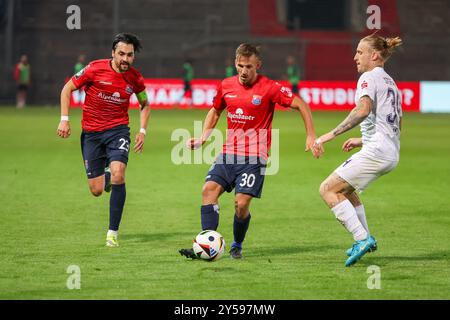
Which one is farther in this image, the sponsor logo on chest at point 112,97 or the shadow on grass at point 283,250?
the sponsor logo on chest at point 112,97

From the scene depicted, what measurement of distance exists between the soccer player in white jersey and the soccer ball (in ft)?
3.77

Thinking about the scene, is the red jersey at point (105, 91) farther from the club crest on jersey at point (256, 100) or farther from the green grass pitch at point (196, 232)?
the club crest on jersey at point (256, 100)

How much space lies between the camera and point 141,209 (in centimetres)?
1394

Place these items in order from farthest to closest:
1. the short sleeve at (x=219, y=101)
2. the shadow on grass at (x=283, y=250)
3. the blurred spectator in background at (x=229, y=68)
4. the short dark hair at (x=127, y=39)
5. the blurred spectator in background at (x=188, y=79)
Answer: the blurred spectator in background at (x=229, y=68) < the blurred spectator in background at (x=188, y=79) < the short dark hair at (x=127, y=39) < the shadow on grass at (x=283, y=250) < the short sleeve at (x=219, y=101)

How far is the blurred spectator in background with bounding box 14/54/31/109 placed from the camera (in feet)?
131

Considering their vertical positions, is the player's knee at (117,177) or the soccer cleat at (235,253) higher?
the player's knee at (117,177)

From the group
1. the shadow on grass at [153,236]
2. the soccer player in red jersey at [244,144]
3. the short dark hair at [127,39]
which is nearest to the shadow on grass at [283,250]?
the soccer player in red jersey at [244,144]

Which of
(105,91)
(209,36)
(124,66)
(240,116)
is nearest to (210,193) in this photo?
(240,116)

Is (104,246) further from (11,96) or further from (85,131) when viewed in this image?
(11,96)

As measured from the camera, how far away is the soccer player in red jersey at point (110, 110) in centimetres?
1096

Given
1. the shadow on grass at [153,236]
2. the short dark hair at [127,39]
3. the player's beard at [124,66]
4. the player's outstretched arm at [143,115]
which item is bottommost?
the shadow on grass at [153,236]

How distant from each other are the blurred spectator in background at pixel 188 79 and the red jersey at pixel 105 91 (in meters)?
29.0

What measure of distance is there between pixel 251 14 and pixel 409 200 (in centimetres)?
3284
